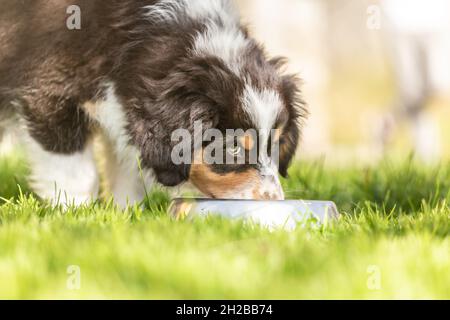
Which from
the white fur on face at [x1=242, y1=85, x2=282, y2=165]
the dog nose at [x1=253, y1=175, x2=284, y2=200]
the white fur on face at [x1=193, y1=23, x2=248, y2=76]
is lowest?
the dog nose at [x1=253, y1=175, x2=284, y2=200]

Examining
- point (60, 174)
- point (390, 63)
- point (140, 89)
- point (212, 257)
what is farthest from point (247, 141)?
point (390, 63)

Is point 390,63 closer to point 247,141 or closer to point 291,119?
point 291,119

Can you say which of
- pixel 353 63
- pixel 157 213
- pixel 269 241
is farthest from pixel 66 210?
pixel 353 63

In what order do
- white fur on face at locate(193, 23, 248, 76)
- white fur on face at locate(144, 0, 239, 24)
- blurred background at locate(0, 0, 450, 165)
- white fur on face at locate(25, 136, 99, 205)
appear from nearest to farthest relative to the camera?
white fur on face at locate(193, 23, 248, 76) < white fur on face at locate(144, 0, 239, 24) < white fur on face at locate(25, 136, 99, 205) < blurred background at locate(0, 0, 450, 165)

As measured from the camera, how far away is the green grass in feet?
7.00

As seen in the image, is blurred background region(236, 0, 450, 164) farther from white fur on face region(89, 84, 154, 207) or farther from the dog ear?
white fur on face region(89, 84, 154, 207)

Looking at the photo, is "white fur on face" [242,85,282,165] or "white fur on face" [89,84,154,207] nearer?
"white fur on face" [242,85,282,165]

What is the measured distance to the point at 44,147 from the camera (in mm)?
3977

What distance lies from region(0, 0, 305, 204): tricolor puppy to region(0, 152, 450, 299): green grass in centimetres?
55

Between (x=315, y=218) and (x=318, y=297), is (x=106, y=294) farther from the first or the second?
(x=315, y=218)

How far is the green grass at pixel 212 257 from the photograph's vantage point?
7.00 ft

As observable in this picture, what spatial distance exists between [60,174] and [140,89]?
713 millimetres

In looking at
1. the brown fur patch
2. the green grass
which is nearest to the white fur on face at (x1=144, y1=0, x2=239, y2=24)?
the brown fur patch
